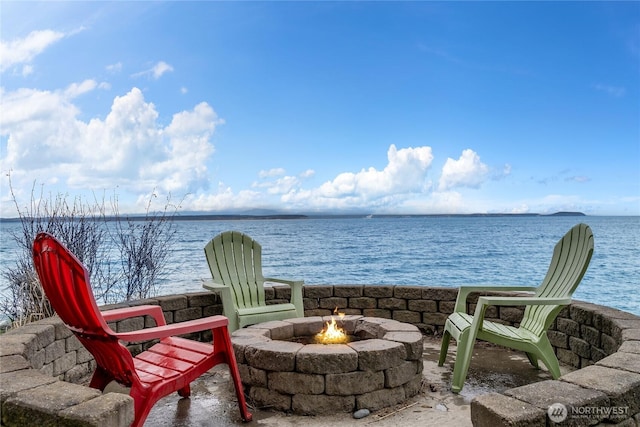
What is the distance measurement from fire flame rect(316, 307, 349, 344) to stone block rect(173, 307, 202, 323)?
1510 millimetres

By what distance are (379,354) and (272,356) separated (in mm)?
638

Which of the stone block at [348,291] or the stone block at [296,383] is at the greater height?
the stone block at [348,291]

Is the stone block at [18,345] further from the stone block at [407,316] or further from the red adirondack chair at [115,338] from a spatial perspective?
the stone block at [407,316]

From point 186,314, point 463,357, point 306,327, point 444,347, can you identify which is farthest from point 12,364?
point 444,347

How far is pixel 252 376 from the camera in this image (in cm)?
274

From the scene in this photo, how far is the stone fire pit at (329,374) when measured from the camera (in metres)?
2.58

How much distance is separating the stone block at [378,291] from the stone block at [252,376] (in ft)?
A: 6.59

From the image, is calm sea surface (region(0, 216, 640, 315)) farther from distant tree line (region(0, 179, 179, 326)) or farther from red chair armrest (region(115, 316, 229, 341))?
red chair armrest (region(115, 316, 229, 341))

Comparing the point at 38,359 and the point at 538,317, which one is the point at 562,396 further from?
the point at 38,359

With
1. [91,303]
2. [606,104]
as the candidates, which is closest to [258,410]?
[91,303]

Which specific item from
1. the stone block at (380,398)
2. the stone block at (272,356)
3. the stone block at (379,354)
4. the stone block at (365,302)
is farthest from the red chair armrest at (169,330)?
the stone block at (365,302)

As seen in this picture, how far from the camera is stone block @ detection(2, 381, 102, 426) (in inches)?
59.5

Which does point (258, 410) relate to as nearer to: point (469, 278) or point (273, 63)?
point (273, 63)

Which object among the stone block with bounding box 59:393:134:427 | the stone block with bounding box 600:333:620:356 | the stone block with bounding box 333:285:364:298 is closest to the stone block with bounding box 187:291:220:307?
the stone block with bounding box 333:285:364:298
